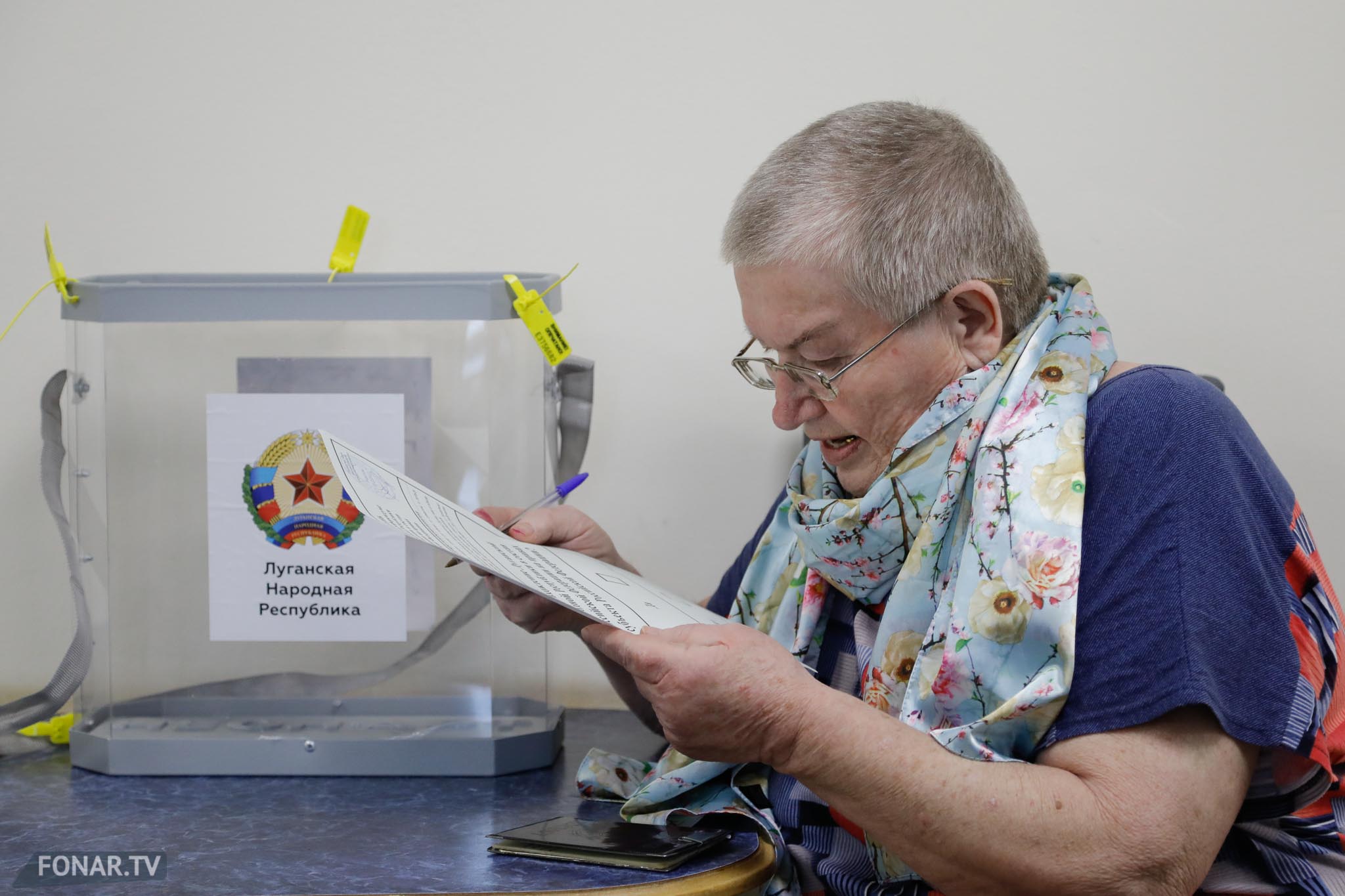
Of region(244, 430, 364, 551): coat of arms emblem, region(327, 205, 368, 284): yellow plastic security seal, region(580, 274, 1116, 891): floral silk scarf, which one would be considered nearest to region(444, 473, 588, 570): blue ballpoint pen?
region(244, 430, 364, 551): coat of arms emblem

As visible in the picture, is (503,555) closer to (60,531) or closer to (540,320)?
(540,320)

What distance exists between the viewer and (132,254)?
1377 mm

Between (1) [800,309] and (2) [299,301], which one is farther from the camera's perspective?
(2) [299,301]

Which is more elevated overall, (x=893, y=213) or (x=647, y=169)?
(x=647, y=169)

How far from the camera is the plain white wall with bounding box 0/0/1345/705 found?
1271 millimetres

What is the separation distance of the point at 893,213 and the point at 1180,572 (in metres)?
0.34

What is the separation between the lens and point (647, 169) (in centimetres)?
132

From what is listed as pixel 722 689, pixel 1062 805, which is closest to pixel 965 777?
pixel 1062 805

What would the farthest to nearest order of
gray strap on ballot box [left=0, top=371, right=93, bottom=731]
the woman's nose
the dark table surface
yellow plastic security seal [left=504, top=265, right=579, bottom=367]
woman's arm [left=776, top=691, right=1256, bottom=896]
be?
gray strap on ballot box [left=0, top=371, right=93, bottom=731]
yellow plastic security seal [left=504, top=265, right=579, bottom=367]
the woman's nose
the dark table surface
woman's arm [left=776, top=691, right=1256, bottom=896]

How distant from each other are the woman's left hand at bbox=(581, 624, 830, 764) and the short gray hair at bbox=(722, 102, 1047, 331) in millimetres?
294

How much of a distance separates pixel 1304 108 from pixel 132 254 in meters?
1.38

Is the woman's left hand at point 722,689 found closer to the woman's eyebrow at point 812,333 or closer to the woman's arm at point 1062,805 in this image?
the woman's arm at point 1062,805

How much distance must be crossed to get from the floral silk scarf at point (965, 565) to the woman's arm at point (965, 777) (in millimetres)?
44

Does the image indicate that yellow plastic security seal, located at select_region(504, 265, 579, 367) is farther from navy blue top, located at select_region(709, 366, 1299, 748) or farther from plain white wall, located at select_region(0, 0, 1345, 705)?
navy blue top, located at select_region(709, 366, 1299, 748)
